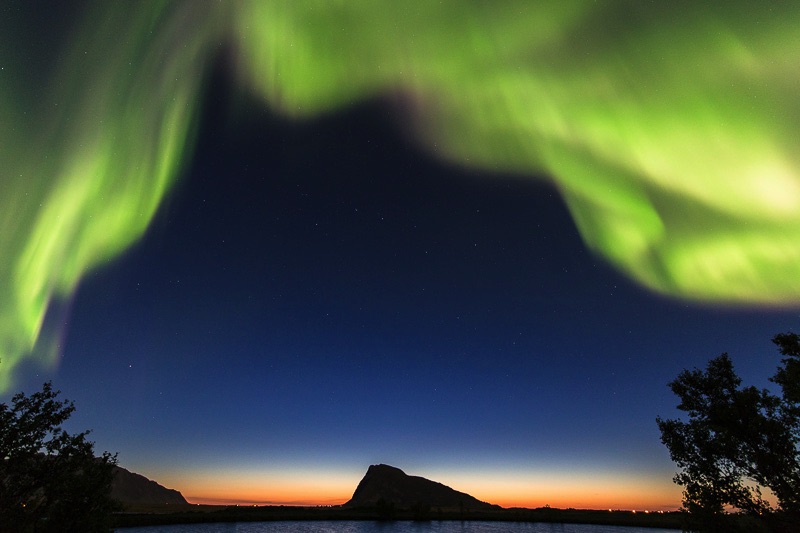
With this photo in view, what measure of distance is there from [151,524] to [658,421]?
202 meters

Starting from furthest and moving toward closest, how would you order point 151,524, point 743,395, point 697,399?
point 151,524 → point 697,399 → point 743,395

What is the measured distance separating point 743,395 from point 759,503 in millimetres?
7112

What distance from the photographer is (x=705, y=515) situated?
28562 millimetres

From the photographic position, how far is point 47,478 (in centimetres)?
2441

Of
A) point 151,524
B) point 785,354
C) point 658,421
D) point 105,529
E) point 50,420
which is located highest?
point 785,354

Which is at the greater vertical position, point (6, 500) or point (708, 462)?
point (708, 462)

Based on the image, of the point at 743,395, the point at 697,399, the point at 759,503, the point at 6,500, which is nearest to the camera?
the point at 6,500

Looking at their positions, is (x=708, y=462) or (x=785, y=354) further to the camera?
(x=708, y=462)

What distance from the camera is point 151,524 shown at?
533 ft

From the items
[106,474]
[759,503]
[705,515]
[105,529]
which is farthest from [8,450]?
[759,503]

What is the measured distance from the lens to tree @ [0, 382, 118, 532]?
23.0 m

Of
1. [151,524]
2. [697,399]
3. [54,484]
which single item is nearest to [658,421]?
[697,399]

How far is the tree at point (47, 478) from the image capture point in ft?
75.4

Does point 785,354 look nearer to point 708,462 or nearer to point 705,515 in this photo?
point 708,462
